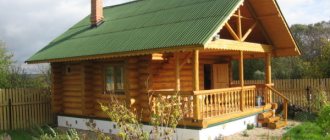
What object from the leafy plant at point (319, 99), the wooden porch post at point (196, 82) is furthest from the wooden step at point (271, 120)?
the wooden porch post at point (196, 82)

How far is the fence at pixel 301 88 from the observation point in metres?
21.8

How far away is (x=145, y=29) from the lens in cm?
1582

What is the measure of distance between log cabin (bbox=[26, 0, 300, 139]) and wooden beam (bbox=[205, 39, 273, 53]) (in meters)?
0.04

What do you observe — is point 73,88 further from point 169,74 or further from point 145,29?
point 145,29

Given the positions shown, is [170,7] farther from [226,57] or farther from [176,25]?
[226,57]

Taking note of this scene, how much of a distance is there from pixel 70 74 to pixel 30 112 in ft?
9.82

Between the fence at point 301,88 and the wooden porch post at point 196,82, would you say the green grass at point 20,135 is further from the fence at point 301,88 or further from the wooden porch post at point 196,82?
the fence at point 301,88

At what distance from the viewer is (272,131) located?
15.6m

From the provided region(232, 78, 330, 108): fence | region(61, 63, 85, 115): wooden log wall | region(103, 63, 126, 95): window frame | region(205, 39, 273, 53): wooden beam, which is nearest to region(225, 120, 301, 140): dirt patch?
region(205, 39, 273, 53): wooden beam

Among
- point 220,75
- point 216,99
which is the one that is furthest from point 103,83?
point 220,75

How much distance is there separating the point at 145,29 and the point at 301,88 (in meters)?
11.1

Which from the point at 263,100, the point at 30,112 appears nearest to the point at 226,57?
the point at 263,100

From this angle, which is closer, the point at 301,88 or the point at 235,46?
the point at 235,46

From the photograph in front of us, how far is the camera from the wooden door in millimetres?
20172
